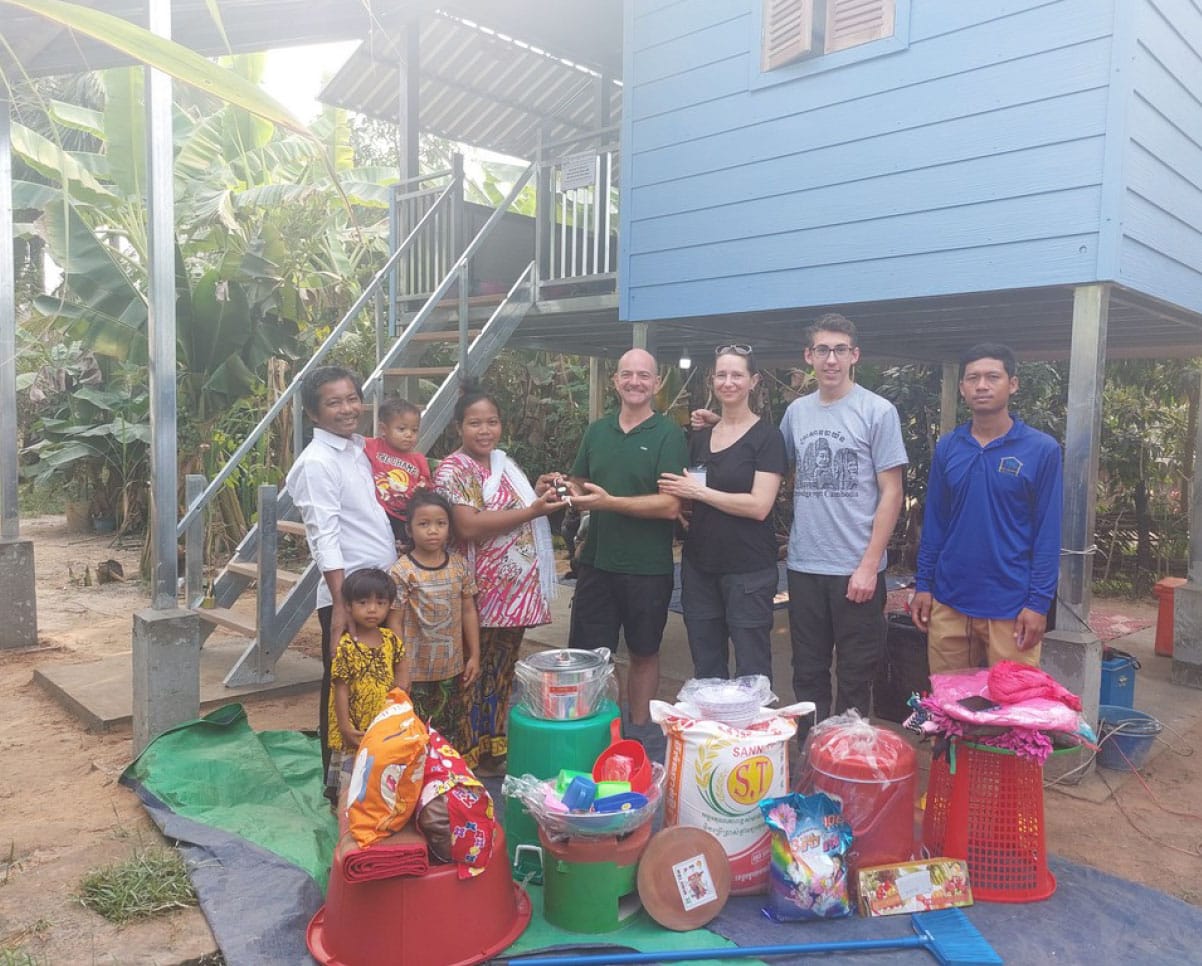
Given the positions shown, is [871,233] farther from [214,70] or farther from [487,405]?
[214,70]

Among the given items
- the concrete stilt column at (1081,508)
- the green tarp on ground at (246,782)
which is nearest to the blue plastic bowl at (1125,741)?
the concrete stilt column at (1081,508)

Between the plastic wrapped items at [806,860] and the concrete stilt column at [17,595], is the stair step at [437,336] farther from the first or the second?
the plastic wrapped items at [806,860]

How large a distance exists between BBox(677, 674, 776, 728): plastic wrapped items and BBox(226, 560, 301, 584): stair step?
295 centimetres

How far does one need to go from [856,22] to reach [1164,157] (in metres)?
1.57

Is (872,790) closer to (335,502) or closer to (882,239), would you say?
(335,502)

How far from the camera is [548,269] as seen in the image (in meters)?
6.30

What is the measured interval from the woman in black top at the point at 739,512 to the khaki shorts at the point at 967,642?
698 millimetres

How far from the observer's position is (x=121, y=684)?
5172 millimetres

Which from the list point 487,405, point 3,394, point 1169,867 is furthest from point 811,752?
point 3,394

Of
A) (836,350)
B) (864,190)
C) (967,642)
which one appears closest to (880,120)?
(864,190)

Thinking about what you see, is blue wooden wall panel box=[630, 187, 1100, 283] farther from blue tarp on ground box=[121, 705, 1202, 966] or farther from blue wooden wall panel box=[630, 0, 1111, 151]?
blue tarp on ground box=[121, 705, 1202, 966]

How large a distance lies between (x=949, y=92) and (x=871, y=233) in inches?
27.3

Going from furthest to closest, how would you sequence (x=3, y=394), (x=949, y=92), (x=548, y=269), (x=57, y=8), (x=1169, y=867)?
(x=548, y=269), (x=3, y=394), (x=949, y=92), (x=1169, y=867), (x=57, y=8)

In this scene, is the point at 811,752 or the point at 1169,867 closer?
the point at 811,752
